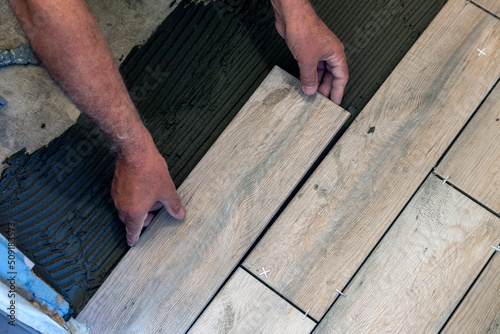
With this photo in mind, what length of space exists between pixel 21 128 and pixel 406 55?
1.58 meters

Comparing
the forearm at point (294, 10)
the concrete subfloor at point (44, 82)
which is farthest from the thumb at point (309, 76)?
the concrete subfloor at point (44, 82)

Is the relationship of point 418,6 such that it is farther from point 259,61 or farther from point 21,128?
point 21,128

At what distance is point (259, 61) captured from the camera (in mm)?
1982

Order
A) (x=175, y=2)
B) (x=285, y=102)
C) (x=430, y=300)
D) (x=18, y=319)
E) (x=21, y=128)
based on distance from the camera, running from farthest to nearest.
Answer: (x=175, y=2) < (x=21, y=128) < (x=285, y=102) < (x=430, y=300) < (x=18, y=319)

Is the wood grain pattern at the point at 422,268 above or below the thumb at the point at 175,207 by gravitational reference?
above

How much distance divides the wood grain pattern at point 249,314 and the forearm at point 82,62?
610mm

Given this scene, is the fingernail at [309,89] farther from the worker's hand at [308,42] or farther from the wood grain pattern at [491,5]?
the wood grain pattern at [491,5]

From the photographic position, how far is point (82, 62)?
4.49 feet

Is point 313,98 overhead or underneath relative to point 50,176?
overhead

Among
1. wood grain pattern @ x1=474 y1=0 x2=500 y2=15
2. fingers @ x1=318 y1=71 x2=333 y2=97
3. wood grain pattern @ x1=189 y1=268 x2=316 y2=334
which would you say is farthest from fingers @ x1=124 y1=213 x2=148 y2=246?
wood grain pattern @ x1=474 y1=0 x2=500 y2=15

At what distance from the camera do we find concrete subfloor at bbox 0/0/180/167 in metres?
1.91

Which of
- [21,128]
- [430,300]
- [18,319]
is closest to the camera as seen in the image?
[18,319]

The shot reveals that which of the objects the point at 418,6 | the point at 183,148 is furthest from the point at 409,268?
the point at 418,6

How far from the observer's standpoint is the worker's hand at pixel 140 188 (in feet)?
4.97
